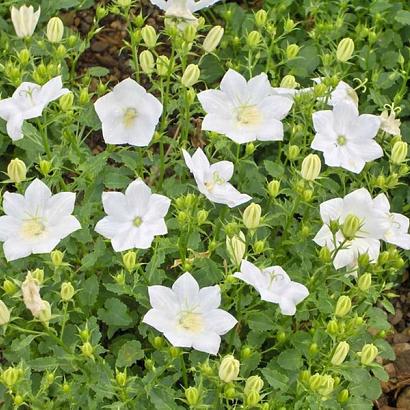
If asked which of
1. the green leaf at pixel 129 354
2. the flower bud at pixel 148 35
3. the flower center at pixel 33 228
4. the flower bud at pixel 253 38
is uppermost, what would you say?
the flower bud at pixel 148 35

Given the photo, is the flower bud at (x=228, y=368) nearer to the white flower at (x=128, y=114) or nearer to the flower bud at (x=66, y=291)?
the flower bud at (x=66, y=291)

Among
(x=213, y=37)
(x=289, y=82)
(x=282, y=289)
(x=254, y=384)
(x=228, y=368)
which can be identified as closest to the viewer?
(x=228, y=368)

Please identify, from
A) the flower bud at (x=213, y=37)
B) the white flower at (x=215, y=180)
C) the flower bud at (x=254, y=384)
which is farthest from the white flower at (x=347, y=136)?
the flower bud at (x=254, y=384)

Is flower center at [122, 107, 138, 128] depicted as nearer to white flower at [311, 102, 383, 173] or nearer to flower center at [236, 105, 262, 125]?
flower center at [236, 105, 262, 125]

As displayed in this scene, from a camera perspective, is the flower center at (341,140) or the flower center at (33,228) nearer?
the flower center at (33,228)

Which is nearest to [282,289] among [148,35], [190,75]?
[190,75]

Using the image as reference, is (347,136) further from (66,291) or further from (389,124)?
(66,291)
